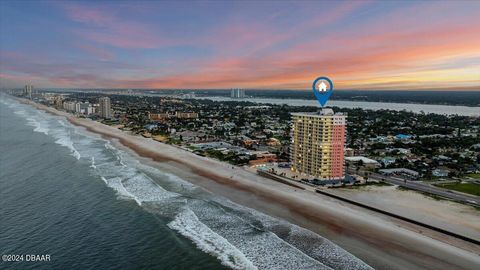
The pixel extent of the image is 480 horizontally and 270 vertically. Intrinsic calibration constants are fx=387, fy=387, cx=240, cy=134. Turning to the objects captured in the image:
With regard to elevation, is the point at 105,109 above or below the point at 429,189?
above

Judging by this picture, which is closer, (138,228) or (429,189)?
(138,228)

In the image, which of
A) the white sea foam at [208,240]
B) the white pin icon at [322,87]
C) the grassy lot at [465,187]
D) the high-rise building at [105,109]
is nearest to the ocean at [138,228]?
the white sea foam at [208,240]

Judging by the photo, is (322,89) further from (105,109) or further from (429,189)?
(105,109)

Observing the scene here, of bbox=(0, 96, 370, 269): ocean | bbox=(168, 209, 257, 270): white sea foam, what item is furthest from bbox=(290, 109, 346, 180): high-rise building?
bbox=(168, 209, 257, 270): white sea foam

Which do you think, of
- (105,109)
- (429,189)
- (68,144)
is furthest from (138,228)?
(105,109)

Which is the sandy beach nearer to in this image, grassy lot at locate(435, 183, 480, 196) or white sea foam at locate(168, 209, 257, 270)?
white sea foam at locate(168, 209, 257, 270)
